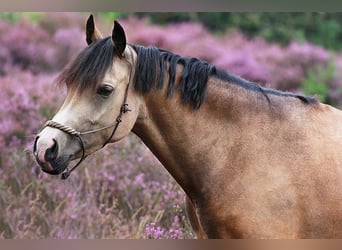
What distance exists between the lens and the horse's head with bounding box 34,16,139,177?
108 inches

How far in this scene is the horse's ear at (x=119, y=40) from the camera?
9.12 ft

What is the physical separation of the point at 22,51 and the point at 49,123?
6.56 m

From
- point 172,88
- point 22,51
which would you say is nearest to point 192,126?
point 172,88

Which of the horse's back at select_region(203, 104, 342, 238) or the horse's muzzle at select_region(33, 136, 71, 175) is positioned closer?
the horse's muzzle at select_region(33, 136, 71, 175)

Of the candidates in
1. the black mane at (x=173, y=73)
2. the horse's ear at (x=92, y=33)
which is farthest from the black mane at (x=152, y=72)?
the horse's ear at (x=92, y=33)

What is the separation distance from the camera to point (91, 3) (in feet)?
11.9

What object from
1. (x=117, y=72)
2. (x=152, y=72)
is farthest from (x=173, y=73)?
(x=117, y=72)

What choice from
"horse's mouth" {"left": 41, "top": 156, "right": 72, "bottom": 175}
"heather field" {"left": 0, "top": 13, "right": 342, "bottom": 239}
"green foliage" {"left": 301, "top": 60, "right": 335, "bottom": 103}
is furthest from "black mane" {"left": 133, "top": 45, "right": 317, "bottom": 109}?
"green foliage" {"left": 301, "top": 60, "right": 335, "bottom": 103}

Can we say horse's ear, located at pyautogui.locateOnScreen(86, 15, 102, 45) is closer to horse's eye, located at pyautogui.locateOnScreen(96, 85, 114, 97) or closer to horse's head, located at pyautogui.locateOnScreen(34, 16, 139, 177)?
horse's head, located at pyautogui.locateOnScreen(34, 16, 139, 177)

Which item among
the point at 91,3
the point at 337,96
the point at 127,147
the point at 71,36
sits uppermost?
the point at 91,3

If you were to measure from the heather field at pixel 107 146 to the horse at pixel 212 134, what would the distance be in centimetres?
42

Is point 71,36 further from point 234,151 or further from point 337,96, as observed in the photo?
point 234,151

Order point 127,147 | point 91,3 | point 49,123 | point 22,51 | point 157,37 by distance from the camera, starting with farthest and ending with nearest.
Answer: point 157,37 < point 22,51 < point 127,147 < point 91,3 < point 49,123

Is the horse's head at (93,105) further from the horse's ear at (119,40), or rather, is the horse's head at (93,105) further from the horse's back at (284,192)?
the horse's back at (284,192)
